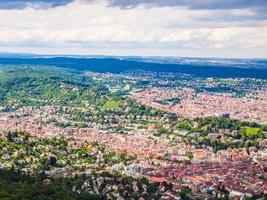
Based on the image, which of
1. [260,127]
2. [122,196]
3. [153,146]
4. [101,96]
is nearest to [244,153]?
[153,146]

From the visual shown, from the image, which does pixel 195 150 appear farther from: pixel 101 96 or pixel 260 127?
pixel 101 96

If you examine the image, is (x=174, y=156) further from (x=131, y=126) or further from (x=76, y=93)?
(x=76, y=93)

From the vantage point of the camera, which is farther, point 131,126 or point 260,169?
point 131,126

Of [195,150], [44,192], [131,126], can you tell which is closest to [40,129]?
[131,126]

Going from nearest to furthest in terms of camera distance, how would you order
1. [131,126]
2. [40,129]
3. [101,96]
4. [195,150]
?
1. [195,150]
2. [40,129]
3. [131,126]
4. [101,96]

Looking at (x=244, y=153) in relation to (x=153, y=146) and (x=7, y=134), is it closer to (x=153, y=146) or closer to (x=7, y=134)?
(x=153, y=146)

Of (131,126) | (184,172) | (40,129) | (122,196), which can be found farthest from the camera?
(131,126)

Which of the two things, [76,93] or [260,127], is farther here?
[76,93]

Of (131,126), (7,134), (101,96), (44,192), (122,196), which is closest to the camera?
(44,192)

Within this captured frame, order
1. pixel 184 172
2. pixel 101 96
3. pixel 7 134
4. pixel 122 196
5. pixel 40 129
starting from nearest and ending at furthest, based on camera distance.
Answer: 1. pixel 122 196
2. pixel 184 172
3. pixel 7 134
4. pixel 40 129
5. pixel 101 96
